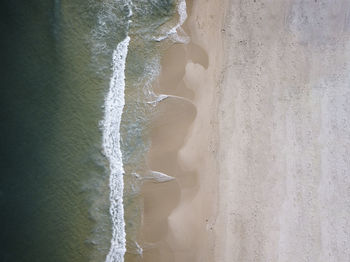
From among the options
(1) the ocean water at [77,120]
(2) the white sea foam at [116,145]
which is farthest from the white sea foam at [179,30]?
(2) the white sea foam at [116,145]

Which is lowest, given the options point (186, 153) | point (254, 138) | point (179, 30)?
point (186, 153)

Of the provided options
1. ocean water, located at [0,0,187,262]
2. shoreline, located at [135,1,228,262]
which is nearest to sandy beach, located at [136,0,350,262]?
shoreline, located at [135,1,228,262]

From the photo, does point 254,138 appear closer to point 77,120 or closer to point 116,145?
point 116,145

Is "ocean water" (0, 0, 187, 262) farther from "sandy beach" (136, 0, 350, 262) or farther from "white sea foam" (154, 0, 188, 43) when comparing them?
"sandy beach" (136, 0, 350, 262)

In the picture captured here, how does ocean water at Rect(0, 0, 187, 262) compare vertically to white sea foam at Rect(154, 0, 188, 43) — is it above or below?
below

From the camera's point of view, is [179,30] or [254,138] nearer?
[254,138]

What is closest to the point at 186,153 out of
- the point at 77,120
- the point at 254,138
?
the point at 254,138
